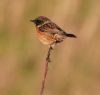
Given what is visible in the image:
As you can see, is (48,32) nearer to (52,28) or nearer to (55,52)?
(52,28)

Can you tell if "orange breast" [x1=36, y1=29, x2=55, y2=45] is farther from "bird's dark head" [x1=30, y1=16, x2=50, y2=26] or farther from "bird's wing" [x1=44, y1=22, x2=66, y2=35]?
"bird's dark head" [x1=30, y1=16, x2=50, y2=26]

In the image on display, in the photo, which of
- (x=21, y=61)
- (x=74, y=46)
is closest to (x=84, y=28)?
(x=74, y=46)

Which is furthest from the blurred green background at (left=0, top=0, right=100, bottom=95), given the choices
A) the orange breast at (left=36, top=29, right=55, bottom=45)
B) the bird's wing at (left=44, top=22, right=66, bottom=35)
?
the bird's wing at (left=44, top=22, right=66, bottom=35)

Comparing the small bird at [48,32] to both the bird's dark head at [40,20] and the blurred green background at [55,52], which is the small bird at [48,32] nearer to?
the bird's dark head at [40,20]

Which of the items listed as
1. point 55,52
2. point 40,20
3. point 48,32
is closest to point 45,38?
point 48,32

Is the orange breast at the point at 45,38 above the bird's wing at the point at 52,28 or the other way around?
the other way around

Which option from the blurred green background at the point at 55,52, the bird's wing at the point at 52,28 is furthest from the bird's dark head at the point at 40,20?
the blurred green background at the point at 55,52

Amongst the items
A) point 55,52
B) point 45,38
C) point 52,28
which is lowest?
point 55,52

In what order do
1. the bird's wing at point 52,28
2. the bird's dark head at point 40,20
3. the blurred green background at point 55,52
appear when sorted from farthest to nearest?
the blurred green background at point 55,52 → the bird's wing at point 52,28 → the bird's dark head at point 40,20
